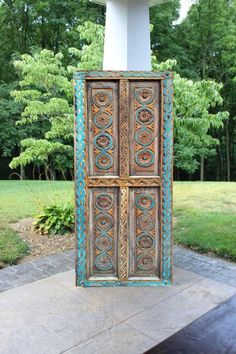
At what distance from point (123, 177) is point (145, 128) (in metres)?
0.46

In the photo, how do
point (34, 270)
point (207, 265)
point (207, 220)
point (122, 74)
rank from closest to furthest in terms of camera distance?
point (122, 74)
point (34, 270)
point (207, 265)
point (207, 220)

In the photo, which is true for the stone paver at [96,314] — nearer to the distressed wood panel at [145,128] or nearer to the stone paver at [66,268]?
the stone paver at [66,268]

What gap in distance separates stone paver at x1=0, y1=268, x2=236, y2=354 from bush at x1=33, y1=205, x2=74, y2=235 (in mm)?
1460

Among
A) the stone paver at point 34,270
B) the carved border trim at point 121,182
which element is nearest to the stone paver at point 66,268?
the stone paver at point 34,270

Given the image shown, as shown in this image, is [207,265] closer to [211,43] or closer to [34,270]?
[34,270]

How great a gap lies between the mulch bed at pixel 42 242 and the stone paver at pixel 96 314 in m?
0.81

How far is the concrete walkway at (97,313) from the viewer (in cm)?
222

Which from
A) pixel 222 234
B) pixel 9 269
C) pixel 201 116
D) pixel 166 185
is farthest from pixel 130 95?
pixel 201 116

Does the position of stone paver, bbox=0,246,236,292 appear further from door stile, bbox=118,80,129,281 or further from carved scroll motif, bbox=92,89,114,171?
carved scroll motif, bbox=92,89,114,171

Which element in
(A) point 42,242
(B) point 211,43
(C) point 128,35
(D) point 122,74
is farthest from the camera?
(B) point 211,43

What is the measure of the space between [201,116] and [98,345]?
13.9ft

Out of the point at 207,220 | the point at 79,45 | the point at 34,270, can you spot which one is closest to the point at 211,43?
the point at 79,45

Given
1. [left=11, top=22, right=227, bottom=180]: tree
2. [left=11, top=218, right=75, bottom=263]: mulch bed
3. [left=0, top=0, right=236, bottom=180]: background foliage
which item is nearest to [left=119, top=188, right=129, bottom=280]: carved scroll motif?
[left=11, top=218, right=75, bottom=263]: mulch bed

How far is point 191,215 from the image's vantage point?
560 cm
